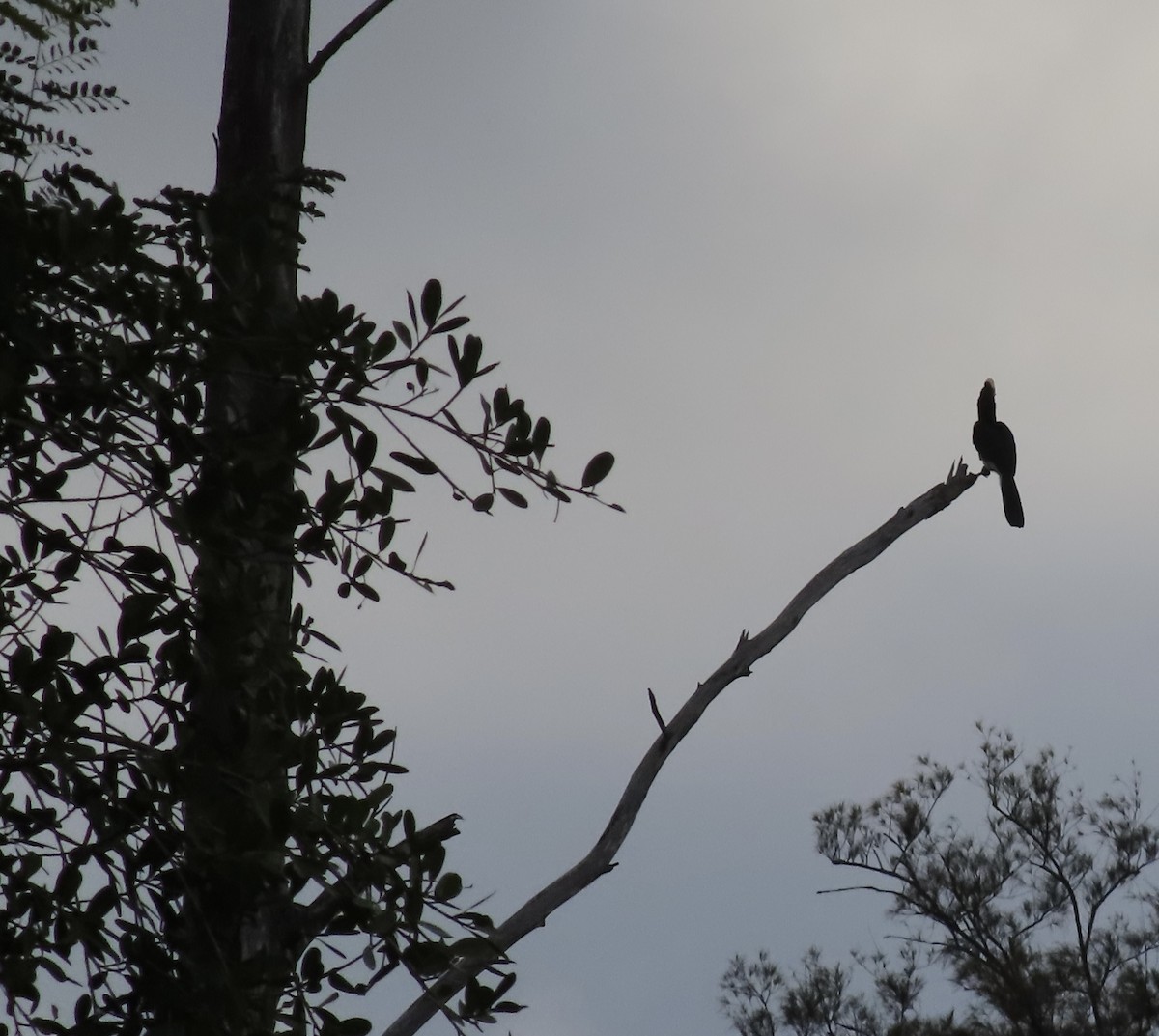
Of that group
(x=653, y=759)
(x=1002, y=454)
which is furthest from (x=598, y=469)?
(x=1002, y=454)

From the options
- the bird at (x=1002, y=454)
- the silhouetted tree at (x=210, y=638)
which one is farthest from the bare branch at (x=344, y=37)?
the bird at (x=1002, y=454)

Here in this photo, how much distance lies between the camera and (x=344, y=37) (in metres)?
3.49

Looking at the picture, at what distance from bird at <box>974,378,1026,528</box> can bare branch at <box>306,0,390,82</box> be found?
28.2 feet

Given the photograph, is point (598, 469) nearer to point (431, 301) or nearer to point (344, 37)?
point (431, 301)

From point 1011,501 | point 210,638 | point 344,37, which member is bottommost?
point 210,638

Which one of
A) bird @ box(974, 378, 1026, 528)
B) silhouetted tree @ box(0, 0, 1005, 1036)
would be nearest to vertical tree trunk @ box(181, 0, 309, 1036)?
silhouetted tree @ box(0, 0, 1005, 1036)

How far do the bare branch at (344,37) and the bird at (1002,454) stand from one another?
860 centimetres

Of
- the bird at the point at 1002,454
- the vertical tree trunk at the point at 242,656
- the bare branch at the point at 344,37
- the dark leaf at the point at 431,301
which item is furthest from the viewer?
the bird at the point at 1002,454

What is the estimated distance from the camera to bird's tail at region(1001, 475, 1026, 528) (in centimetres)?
1155

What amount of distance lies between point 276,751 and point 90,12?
302cm

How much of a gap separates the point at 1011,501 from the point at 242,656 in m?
9.87

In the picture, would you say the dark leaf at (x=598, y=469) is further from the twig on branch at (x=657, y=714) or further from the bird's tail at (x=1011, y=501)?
the bird's tail at (x=1011, y=501)

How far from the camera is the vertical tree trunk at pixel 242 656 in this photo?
235cm

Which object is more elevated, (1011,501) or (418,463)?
(1011,501)
